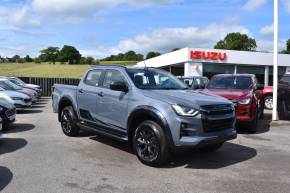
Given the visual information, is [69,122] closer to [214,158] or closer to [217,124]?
[214,158]

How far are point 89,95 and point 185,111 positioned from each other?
9.61 feet

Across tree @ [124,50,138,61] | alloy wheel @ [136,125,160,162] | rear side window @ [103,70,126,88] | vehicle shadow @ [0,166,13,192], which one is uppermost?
tree @ [124,50,138,61]

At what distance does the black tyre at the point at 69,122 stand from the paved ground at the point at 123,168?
0.29 meters

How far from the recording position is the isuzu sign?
29378mm

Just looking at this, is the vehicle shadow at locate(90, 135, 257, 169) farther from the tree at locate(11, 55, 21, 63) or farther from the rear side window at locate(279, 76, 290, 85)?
the tree at locate(11, 55, 21, 63)

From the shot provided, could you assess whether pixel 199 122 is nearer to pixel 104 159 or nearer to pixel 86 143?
pixel 104 159

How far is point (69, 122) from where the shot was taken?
9.71 metres

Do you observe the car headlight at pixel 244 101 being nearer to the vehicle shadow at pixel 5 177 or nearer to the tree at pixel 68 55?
the vehicle shadow at pixel 5 177

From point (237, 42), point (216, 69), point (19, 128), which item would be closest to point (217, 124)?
point (19, 128)

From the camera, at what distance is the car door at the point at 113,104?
7633mm

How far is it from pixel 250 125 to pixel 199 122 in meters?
4.77

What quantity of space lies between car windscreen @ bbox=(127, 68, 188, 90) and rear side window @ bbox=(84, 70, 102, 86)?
3.38 feet

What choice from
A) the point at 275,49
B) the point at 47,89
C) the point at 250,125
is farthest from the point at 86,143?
the point at 47,89

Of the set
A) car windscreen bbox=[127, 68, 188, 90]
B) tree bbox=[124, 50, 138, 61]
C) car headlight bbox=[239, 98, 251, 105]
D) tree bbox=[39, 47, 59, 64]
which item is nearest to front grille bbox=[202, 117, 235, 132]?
car windscreen bbox=[127, 68, 188, 90]
